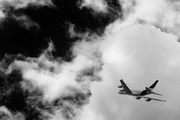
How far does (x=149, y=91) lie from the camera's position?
178 m

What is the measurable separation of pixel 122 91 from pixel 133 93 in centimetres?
713

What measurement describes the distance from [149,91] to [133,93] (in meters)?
11.2

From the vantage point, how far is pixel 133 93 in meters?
185

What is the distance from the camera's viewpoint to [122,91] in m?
184

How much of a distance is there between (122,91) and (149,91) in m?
16.6
